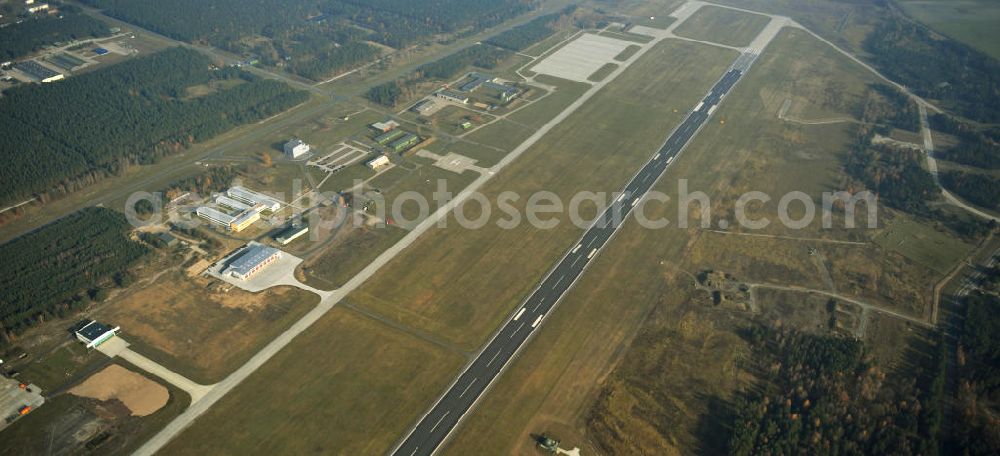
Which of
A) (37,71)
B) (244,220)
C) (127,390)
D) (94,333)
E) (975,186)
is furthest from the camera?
(37,71)

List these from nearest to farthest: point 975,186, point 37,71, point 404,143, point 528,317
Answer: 1. point 528,317
2. point 975,186
3. point 404,143
4. point 37,71

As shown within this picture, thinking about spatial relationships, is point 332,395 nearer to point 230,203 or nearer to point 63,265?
point 230,203

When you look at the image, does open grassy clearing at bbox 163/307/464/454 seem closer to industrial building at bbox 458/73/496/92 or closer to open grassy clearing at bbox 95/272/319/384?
open grassy clearing at bbox 95/272/319/384

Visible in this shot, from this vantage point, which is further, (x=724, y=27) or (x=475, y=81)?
(x=724, y=27)

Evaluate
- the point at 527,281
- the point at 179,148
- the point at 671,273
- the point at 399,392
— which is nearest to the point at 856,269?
the point at 671,273

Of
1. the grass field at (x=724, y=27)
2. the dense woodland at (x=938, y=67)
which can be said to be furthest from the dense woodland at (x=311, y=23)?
the dense woodland at (x=938, y=67)

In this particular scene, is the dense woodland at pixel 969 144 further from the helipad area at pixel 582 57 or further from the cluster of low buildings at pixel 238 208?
the cluster of low buildings at pixel 238 208

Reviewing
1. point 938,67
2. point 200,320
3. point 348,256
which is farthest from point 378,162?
point 938,67

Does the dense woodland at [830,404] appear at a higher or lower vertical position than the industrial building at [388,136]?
lower
